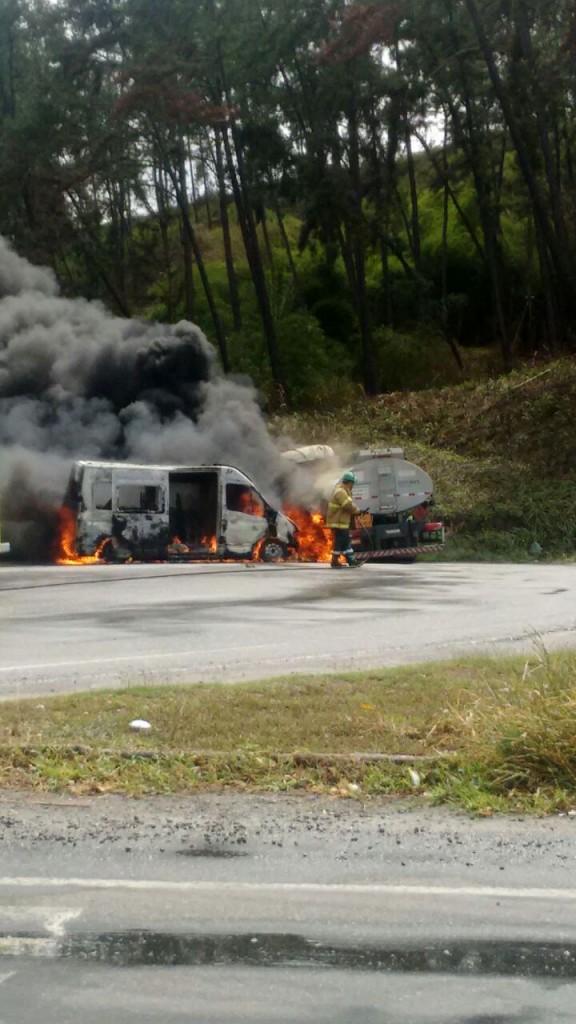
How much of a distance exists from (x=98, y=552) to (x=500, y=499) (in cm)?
978

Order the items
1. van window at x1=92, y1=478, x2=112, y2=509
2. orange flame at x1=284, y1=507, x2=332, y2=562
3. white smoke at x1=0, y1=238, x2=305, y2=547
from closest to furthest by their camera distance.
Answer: van window at x1=92, y1=478, x2=112, y2=509 < orange flame at x1=284, y1=507, x2=332, y2=562 < white smoke at x1=0, y1=238, x2=305, y2=547

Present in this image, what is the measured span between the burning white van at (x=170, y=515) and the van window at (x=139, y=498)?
18 mm

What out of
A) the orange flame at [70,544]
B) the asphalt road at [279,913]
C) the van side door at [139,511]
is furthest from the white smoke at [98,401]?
the asphalt road at [279,913]

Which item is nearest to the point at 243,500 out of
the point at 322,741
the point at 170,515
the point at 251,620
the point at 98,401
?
the point at 170,515

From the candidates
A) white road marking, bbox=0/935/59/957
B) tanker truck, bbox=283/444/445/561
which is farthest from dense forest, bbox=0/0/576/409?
white road marking, bbox=0/935/59/957

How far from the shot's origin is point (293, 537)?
24.6 meters

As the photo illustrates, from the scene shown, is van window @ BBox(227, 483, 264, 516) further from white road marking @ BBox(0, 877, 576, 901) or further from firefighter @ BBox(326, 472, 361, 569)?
white road marking @ BBox(0, 877, 576, 901)

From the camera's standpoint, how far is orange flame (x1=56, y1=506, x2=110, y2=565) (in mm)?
22781

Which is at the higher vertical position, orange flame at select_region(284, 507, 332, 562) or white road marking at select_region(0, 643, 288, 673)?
white road marking at select_region(0, 643, 288, 673)

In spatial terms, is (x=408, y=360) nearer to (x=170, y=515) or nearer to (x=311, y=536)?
(x=311, y=536)

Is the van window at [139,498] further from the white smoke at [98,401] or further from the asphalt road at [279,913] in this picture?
the asphalt road at [279,913]

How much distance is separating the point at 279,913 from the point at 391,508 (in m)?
20.6

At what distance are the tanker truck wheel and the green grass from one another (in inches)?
586

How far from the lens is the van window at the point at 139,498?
22703 millimetres
